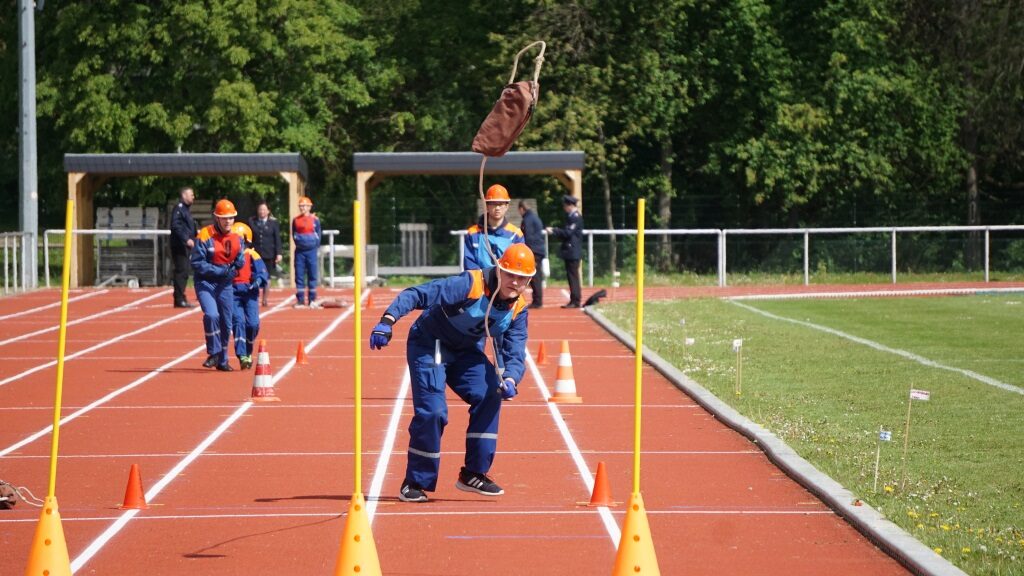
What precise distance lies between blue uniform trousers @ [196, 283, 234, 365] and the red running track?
338mm

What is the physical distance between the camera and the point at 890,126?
148ft

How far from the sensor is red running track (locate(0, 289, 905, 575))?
933cm

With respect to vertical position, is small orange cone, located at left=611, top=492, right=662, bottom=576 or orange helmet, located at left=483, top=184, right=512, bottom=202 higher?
orange helmet, located at left=483, top=184, right=512, bottom=202

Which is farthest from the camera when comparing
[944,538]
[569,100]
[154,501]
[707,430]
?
[569,100]

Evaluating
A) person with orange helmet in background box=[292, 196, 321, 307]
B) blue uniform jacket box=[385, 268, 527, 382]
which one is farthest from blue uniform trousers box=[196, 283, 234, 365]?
person with orange helmet in background box=[292, 196, 321, 307]

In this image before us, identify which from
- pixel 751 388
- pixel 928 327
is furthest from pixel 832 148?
pixel 751 388

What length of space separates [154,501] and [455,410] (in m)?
5.43

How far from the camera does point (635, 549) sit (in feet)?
26.9

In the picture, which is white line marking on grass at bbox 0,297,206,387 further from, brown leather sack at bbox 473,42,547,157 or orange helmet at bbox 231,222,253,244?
brown leather sack at bbox 473,42,547,157

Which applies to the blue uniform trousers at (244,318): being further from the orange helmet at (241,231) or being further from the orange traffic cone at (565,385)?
the orange traffic cone at (565,385)

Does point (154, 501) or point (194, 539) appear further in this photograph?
point (154, 501)

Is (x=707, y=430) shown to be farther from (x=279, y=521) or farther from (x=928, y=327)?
(x=928, y=327)

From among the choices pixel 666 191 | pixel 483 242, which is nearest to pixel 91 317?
pixel 483 242

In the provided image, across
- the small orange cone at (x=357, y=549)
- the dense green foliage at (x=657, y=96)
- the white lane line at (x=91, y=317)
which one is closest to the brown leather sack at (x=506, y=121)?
the small orange cone at (x=357, y=549)
